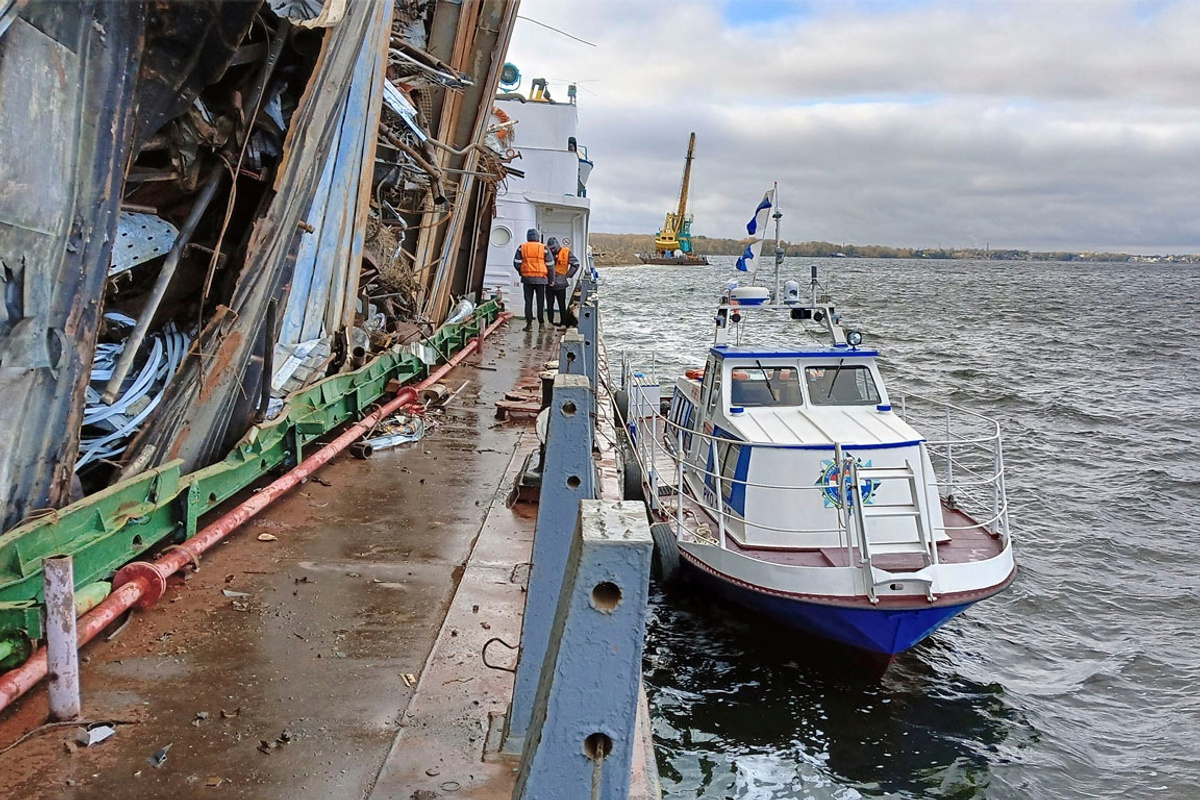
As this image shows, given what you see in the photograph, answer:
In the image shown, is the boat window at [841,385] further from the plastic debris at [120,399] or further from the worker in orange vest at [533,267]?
the worker in orange vest at [533,267]

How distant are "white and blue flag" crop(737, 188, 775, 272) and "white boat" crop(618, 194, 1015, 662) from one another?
3.38ft

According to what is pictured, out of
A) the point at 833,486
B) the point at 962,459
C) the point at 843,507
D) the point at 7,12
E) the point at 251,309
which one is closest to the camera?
the point at 7,12

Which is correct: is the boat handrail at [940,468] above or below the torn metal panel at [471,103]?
below

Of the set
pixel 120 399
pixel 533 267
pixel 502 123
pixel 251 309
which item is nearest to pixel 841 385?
pixel 251 309

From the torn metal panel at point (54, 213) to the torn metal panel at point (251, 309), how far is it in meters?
0.83

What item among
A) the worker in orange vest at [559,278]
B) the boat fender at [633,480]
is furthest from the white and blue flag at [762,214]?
the worker in orange vest at [559,278]

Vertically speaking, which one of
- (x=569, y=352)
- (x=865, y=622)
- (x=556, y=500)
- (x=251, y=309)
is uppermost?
(x=251, y=309)

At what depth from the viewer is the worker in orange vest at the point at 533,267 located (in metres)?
17.9

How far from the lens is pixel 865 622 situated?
24.3 feet

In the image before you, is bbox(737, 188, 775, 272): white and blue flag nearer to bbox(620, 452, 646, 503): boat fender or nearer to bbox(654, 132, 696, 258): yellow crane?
bbox(620, 452, 646, 503): boat fender

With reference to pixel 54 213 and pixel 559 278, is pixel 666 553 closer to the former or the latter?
pixel 54 213

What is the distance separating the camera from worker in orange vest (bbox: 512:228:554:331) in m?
17.9

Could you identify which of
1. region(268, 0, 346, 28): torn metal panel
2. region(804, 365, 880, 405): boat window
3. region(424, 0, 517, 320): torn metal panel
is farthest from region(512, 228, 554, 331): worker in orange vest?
region(268, 0, 346, 28): torn metal panel

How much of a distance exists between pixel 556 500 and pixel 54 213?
3.05 m
